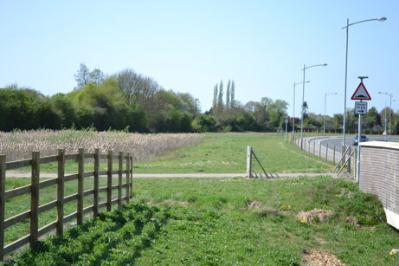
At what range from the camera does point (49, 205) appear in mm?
9156

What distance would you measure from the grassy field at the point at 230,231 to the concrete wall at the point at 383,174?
14.3 inches

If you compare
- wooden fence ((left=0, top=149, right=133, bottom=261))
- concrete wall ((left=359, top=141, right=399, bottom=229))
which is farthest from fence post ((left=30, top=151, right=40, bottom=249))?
concrete wall ((left=359, top=141, right=399, bottom=229))

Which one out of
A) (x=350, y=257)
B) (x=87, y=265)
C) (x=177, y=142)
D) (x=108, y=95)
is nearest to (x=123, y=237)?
(x=87, y=265)

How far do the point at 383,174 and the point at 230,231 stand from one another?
498 centimetres

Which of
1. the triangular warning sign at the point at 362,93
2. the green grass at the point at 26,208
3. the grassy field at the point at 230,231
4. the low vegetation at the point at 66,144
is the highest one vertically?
the triangular warning sign at the point at 362,93

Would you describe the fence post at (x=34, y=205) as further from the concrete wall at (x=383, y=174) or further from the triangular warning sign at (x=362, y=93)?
the triangular warning sign at (x=362, y=93)

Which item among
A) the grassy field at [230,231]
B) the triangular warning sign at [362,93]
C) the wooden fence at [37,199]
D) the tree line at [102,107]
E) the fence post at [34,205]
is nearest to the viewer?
the wooden fence at [37,199]

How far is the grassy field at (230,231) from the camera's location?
347 inches

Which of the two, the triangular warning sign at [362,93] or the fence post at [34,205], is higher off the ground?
the triangular warning sign at [362,93]

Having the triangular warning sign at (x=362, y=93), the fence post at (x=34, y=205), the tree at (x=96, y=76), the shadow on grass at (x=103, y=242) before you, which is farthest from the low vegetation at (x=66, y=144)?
the tree at (x=96, y=76)

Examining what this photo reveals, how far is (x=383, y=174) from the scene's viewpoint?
566 inches

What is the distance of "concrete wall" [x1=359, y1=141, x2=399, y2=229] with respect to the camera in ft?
43.7

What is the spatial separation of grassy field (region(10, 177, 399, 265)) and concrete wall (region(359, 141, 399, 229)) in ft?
1.19

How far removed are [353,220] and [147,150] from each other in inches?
1015
